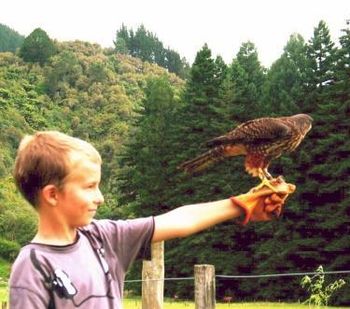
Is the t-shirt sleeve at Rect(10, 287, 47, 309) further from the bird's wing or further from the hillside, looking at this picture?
the hillside

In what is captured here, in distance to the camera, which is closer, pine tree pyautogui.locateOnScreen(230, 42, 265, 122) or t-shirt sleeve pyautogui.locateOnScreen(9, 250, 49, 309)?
t-shirt sleeve pyautogui.locateOnScreen(9, 250, 49, 309)

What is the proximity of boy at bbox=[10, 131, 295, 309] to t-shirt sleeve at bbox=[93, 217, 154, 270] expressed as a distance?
13 millimetres

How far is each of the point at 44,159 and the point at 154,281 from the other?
15.4 ft

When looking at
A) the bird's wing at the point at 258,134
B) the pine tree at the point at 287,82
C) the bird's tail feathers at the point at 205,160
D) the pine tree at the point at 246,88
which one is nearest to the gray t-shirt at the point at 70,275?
the bird's tail feathers at the point at 205,160

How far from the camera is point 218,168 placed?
34406 mm

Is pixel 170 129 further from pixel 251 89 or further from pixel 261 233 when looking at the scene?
pixel 261 233

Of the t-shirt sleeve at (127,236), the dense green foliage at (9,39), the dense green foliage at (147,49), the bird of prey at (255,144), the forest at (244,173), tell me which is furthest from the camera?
the dense green foliage at (9,39)

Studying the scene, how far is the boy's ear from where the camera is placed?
2295 millimetres

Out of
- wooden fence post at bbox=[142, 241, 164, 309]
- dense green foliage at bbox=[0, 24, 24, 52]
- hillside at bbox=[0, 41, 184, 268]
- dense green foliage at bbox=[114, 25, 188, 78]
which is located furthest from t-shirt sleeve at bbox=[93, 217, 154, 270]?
dense green foliage at bbox=[0, 24, 24, 52]

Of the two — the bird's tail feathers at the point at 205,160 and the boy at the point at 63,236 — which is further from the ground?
the bird's tail feathers at the point at 205,160

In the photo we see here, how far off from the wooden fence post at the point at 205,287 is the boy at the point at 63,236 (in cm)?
360

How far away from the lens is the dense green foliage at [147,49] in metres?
118

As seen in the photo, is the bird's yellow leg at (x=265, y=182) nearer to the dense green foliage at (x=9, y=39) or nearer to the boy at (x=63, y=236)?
the boy at (x=63, y=236)

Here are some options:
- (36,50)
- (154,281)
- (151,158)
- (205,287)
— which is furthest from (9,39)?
(205,287)
